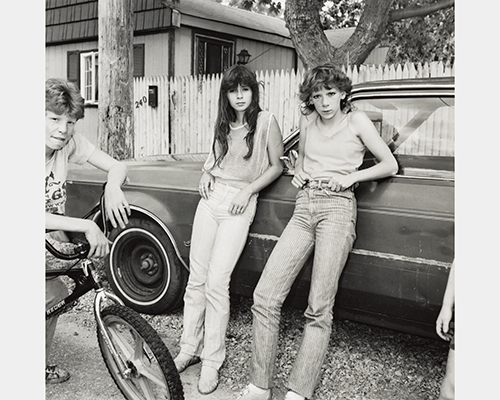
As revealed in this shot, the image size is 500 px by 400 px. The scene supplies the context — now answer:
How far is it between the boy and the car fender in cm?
101

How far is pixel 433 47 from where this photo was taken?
17672 mm

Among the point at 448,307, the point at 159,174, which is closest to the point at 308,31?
the point at 159,174

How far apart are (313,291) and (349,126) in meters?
0.88

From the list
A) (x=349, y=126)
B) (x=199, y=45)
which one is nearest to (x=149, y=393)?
(x=349, y=126)

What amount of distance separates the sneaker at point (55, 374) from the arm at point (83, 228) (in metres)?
1.02

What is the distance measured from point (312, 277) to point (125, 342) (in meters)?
0.96

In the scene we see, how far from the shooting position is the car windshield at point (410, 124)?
3188 millimetres

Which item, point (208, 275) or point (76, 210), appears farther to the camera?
point (76, 210)

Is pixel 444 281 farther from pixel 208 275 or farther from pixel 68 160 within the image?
pixel 68 160

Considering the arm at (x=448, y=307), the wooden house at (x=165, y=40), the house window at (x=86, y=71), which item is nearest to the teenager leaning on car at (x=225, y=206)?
the arm at (x=448, y=307)

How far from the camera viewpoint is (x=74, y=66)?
1477 cm

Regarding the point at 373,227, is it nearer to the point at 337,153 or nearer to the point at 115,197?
the point at 337,153

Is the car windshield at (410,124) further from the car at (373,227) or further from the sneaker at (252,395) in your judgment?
the sneaker at (252,395)

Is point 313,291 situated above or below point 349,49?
below
